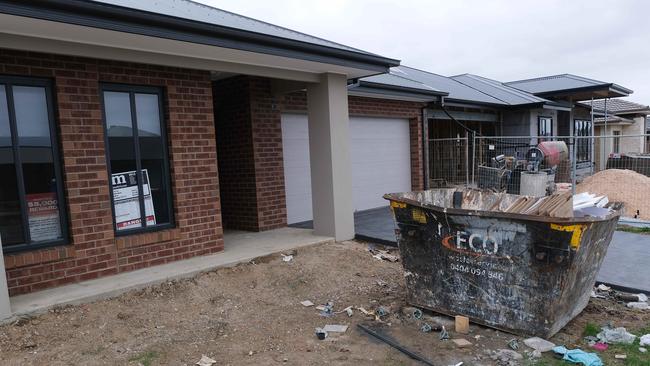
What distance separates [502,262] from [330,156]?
12.3 feet

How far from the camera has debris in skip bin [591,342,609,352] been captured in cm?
392

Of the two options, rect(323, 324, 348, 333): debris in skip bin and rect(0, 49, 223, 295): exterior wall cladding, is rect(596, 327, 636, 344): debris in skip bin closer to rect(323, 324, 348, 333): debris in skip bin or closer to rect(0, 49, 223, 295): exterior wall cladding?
rect(323, 324, 348, 333): debris in skip bin

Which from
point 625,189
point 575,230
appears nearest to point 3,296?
point 575,230

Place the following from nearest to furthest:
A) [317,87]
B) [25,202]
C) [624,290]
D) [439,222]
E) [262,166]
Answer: [439,222], [25,202], [624,290], [317,87], [262,166]

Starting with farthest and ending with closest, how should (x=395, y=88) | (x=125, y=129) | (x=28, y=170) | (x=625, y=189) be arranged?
(x=625, y=189) → (x=395, y=88) → (x=125, y=129) → (x=28, y=170)

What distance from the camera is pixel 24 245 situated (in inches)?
194

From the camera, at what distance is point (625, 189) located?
11586 millimetres

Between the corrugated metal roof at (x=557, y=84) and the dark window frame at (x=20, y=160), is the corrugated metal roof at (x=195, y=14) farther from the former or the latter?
the corrugated metal roof at (x=557, y=84)

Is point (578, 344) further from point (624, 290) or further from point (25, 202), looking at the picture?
point (25, 202)

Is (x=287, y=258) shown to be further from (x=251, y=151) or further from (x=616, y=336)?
(x=616, y=336)

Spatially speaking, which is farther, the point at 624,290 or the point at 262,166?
the point at 262,166

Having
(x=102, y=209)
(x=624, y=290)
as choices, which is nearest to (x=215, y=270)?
(x=102, y=209)

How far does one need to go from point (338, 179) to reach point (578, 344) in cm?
419

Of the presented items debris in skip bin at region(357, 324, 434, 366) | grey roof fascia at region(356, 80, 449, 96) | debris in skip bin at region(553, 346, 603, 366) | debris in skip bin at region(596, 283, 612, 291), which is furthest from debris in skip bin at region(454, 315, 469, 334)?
grey roof fascia at region(356, 80, 449, 96)
